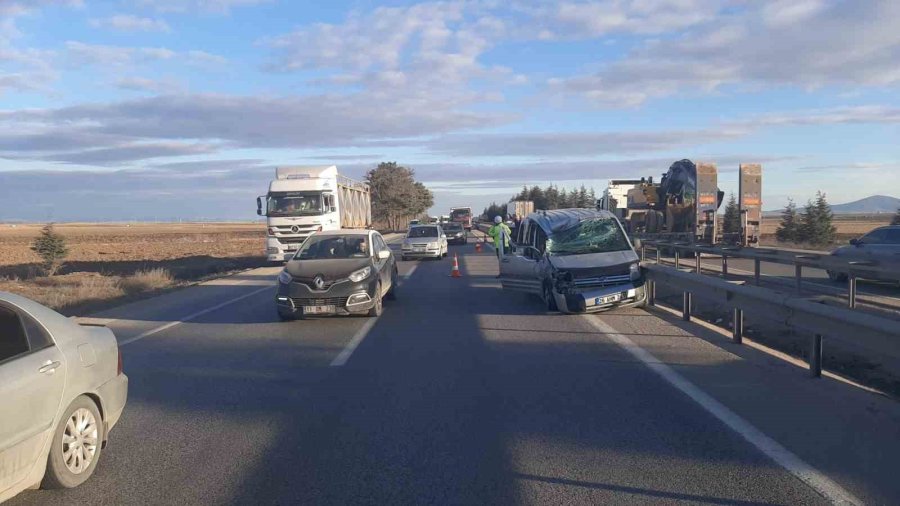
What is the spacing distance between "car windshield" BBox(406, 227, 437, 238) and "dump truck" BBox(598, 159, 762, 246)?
833 centimetres

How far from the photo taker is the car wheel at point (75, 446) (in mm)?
5062

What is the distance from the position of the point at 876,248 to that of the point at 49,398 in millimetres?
18303

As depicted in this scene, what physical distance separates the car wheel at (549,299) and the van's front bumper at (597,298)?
17cm

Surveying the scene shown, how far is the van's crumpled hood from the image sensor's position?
13.3 metres

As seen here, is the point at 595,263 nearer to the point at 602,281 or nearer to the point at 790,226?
the point at 602,281

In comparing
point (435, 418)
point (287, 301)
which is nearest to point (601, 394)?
point (435, 418)

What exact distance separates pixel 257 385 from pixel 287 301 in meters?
4.62

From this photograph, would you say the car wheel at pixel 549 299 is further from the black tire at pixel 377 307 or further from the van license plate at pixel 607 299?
the black tire at pixel 377 307

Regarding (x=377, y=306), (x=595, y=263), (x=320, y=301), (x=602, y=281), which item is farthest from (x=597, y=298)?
(x=320, y=301)

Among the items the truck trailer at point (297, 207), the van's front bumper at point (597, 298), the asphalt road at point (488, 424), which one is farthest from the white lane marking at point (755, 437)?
the truck trailer at point (297, 207)

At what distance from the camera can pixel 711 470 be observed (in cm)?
543

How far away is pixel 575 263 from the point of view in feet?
44.5

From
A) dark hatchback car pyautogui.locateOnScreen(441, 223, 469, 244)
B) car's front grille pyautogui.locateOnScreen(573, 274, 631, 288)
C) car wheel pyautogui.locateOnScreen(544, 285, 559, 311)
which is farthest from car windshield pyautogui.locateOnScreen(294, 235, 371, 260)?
dark hatchback car pyautogui.locateOnScreen(441, 223, 469, 244)

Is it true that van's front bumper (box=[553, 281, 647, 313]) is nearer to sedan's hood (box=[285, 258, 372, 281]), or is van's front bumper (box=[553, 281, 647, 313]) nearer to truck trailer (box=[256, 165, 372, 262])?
sedan's hood (box=[285, 258, 372, 281])
